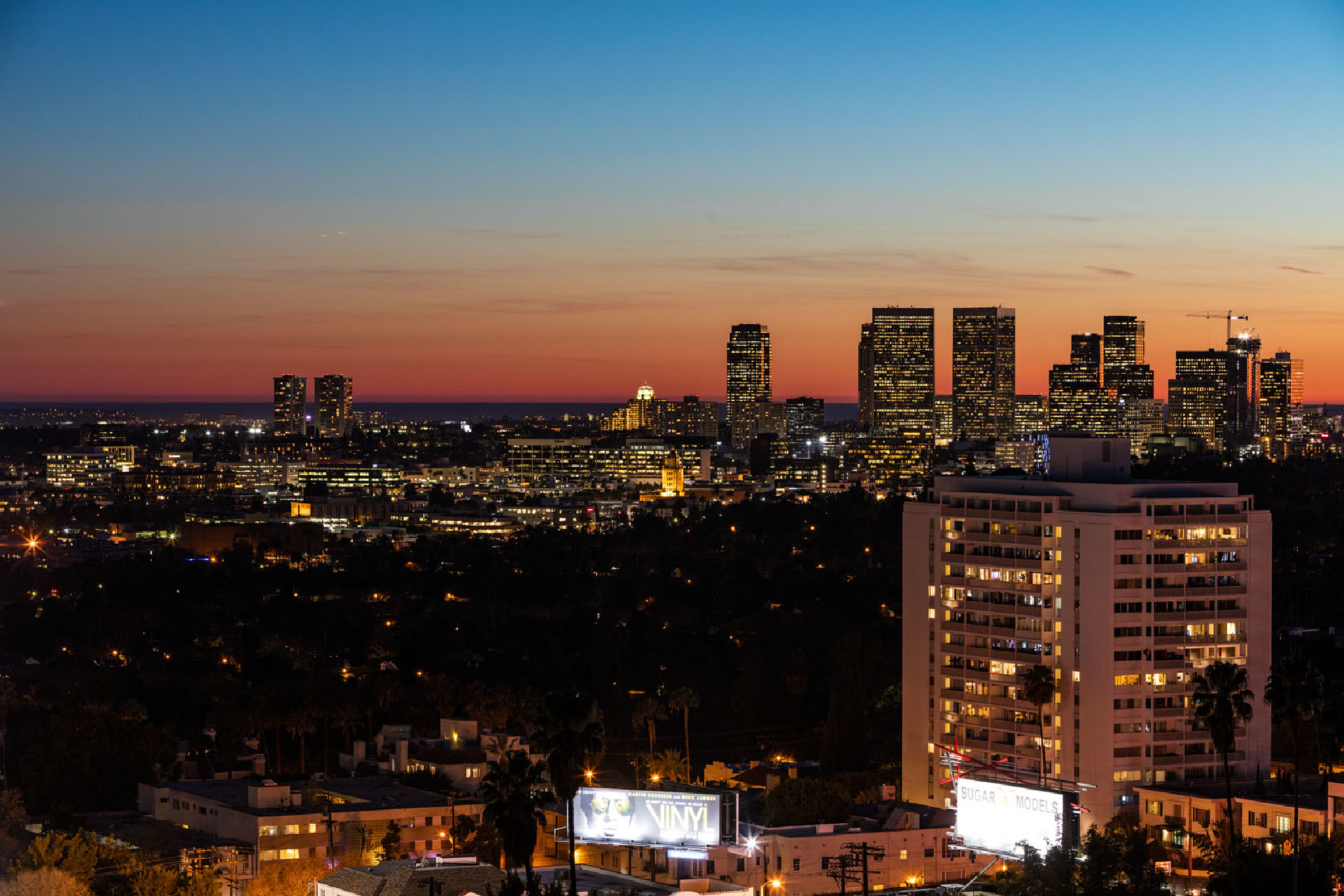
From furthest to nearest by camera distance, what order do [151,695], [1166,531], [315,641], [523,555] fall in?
1. [523,555]
2. [315,641]
3. [151,695]
4. [1166,531]

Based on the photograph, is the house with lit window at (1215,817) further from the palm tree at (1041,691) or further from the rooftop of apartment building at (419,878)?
the rooftop of apartment building at (419,878)

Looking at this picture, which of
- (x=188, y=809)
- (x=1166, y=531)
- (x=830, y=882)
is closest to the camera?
(x=830, y=882)

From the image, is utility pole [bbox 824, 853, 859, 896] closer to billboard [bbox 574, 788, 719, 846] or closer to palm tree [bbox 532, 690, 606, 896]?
billboard [bbox 574, 788, 719, 846]

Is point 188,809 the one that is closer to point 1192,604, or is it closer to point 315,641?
point 1192,604

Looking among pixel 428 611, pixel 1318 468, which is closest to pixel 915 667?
pixel 428 611

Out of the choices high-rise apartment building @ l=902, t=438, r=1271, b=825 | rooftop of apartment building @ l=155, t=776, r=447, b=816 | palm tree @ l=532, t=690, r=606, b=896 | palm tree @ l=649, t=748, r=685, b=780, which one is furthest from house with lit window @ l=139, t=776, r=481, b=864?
high-rise apartment building @ l=902, t=438, r=1271, b=825

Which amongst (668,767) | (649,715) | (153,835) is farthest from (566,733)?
(649,715)

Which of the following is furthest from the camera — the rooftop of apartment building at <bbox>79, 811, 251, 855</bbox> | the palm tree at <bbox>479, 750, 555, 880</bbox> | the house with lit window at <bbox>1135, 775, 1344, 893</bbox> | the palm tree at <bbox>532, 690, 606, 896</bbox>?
the house with lit window at <bbox>1135, 775, 1344, 893</bbox>

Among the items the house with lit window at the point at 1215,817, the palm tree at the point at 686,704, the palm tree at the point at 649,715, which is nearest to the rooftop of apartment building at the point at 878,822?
the house with lit window at the point at 1215,817
